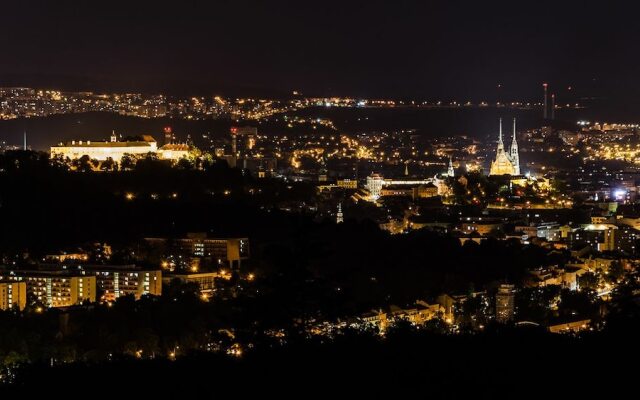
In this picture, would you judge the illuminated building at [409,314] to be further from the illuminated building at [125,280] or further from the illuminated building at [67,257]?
the illuminated building at [67,257]

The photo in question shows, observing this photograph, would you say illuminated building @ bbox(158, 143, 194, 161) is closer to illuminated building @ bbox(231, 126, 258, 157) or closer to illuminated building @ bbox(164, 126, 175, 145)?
illuminated building @ bbox(164, 126, 175, 145)

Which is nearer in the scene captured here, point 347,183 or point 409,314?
point 409,314

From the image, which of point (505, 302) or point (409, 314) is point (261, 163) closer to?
point (505, 302)

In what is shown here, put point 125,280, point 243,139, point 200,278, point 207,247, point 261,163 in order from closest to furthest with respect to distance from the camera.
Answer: point 125,280 < point 200,278 < point 207,247 < point 261,163 < point 243,139

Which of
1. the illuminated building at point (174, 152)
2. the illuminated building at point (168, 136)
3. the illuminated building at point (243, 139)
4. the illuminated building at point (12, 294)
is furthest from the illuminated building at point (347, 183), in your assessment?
the illuminated building at point (12, 294)

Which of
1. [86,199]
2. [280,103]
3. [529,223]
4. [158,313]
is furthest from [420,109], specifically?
[158,313]

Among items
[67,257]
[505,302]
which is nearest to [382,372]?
[505,302]

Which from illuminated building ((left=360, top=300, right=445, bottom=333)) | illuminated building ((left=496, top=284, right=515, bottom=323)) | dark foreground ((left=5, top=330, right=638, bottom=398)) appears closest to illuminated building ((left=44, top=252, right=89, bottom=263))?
illuminated building ((left=360, top=300, right=445, bottom=333))
